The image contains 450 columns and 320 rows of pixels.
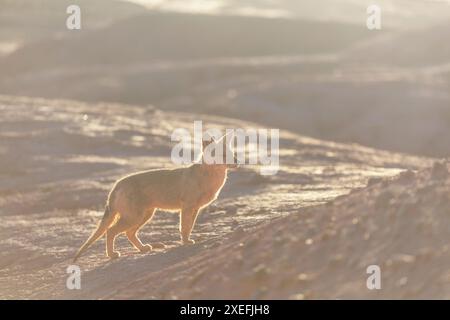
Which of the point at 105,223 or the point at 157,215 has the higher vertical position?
the point at 157,215

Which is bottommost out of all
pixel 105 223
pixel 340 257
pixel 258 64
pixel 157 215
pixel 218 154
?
pixel 340 257

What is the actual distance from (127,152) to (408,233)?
61.9ft

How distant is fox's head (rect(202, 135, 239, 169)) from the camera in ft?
39.7

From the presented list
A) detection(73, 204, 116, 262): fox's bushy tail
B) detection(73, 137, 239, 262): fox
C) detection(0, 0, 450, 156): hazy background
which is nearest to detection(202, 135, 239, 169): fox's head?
detection(73, 137, 239, 262): fox

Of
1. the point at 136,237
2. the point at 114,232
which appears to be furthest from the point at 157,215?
the point at 114,232

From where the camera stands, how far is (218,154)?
39.8 feet

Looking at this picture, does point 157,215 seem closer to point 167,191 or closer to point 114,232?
point 114,232

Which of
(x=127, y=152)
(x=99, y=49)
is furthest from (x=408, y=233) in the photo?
(x=99, y=49)

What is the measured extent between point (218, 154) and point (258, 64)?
6361 cm

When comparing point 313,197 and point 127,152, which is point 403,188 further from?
point 127,152

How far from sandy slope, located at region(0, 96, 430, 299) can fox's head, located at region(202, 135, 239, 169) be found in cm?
91

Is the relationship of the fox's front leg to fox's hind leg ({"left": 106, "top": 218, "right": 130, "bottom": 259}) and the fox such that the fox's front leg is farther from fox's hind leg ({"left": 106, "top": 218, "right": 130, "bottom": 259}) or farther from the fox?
fox's hind leg ({"left": 106, "top": 218, "right": 130, "bottom": 259})

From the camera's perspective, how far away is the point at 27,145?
1075 inches

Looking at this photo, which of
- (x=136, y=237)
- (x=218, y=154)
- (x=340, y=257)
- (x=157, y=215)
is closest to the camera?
(x=340, y=257)
